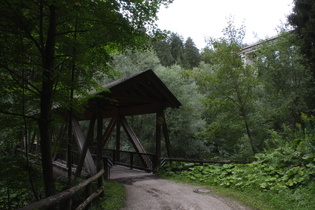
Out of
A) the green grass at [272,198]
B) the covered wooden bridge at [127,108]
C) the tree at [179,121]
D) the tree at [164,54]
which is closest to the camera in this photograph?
the green grass at [272,198]

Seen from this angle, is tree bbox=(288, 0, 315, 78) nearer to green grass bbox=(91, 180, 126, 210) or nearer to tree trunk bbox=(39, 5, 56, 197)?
green grass bbox=(91, 180, 126, 210)

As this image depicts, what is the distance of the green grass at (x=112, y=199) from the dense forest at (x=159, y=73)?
4.37 feet

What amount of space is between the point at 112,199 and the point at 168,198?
4.66ft

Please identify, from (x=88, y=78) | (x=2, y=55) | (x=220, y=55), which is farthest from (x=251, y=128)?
(x=2, y=55)

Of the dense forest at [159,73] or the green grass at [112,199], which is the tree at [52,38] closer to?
the dense forest at [159,73]

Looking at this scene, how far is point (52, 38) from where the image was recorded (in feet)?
11.0

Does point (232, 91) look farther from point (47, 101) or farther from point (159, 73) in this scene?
point (47, 101)

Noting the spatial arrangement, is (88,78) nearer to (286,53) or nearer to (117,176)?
(117,176)

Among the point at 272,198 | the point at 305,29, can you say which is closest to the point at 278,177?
the point at 272,198

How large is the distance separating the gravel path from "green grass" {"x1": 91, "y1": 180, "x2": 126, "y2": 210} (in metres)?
0.17

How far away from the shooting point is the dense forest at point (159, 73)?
3.34 m

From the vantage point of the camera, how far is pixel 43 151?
3465mm

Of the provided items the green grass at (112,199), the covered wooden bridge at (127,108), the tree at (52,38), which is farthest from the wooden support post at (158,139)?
the tree at (52,38)

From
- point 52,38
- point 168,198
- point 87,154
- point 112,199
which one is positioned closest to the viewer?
point 52,38
